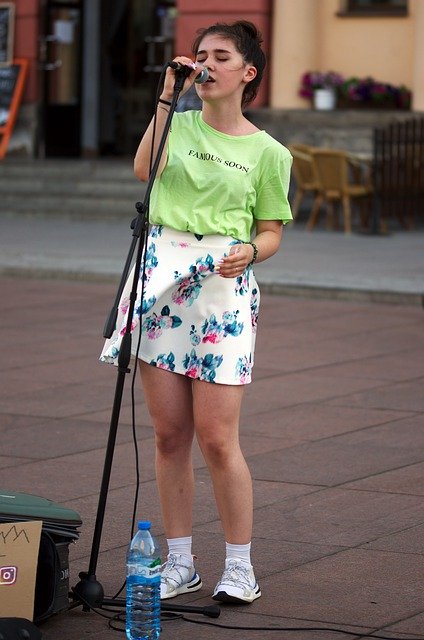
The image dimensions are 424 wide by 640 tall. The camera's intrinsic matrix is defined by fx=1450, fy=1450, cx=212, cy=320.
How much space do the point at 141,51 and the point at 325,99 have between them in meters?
4.89

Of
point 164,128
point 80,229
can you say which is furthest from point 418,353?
point 80,229

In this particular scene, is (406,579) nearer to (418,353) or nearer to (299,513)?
(299,513)

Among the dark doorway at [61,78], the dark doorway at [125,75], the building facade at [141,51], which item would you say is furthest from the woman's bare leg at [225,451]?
the dark doorway at [125,75]

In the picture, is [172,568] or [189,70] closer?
[189,70]

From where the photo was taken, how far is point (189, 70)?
15.0ft

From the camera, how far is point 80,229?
61.6 feet

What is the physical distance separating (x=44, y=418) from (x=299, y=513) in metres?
2.34

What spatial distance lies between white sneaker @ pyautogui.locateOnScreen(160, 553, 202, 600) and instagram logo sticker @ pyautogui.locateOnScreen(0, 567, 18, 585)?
2.26 feet

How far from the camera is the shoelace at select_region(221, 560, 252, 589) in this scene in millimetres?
4867

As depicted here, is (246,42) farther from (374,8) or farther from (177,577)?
(374,8)

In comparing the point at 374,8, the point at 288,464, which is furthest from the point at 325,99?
the point at 288,464

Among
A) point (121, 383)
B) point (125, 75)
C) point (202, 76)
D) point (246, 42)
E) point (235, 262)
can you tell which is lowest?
point (121, 383)

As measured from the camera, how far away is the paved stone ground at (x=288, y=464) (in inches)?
191

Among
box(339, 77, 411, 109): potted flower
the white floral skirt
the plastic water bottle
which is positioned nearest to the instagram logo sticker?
the plastic water bottle
